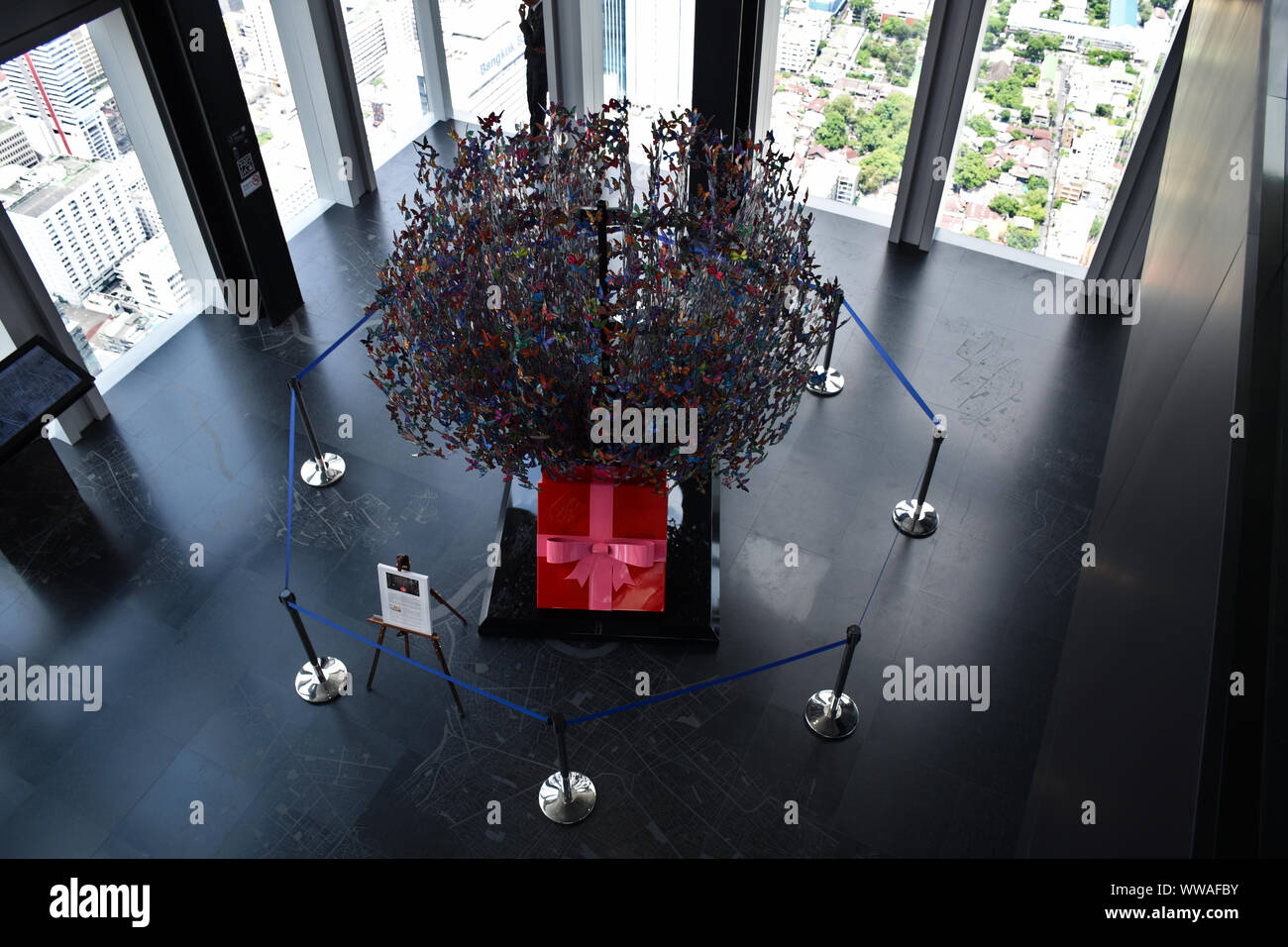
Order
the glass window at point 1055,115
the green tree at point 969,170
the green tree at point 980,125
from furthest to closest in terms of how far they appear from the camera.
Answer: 1. the green tree at point 969,170
2. the green tree at point 980,125
3. the glass window at point 1055,115

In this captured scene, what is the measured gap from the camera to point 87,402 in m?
6.89

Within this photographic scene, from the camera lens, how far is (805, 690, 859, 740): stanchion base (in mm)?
5309

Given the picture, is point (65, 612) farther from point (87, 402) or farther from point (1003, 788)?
point (1003, 788)

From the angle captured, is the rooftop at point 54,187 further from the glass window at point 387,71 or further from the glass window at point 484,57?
the glass window at point 484,57

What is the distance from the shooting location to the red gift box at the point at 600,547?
18.2ft

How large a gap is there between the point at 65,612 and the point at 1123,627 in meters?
5.87

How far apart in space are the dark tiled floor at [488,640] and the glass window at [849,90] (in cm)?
156

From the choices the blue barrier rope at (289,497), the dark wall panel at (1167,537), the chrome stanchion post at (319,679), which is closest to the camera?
the dark wall panel at (1167,537)

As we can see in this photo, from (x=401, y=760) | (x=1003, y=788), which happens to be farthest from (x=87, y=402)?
(x=1003, y=788)

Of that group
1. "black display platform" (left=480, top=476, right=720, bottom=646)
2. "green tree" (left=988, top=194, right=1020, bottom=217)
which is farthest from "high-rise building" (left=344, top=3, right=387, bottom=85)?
"green tree" (left=988, top=194, right=1020, bottom=217)

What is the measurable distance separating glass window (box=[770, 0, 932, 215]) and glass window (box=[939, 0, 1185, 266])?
0.54 meters

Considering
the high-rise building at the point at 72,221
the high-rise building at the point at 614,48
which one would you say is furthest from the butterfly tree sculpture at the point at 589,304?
the high-rise building at the point at 614,48

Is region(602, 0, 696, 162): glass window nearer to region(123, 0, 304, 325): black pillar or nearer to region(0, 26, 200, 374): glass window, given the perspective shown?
region(123, 0, 304, 325): black pillar

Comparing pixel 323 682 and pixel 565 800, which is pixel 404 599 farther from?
pixel 565 800
